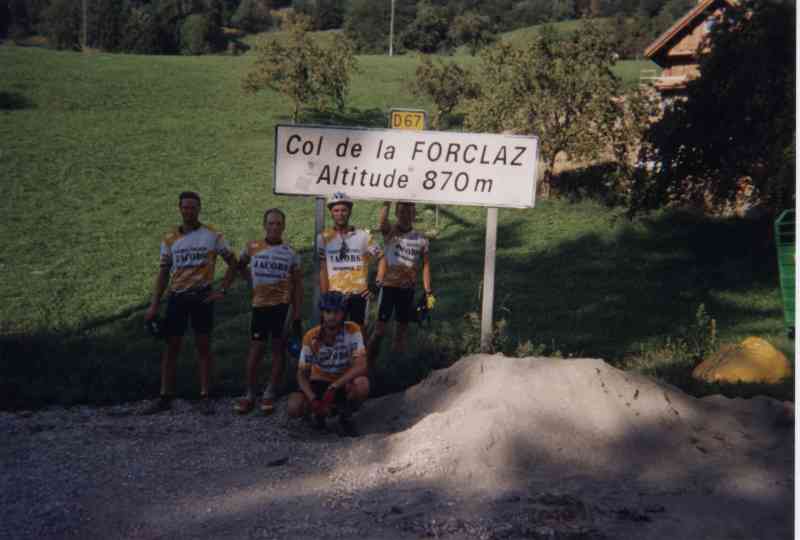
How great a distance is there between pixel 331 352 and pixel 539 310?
22.5 feet

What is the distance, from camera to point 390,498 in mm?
4766

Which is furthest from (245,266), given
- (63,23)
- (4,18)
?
(4,18)

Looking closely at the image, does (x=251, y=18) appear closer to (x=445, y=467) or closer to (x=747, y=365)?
(x=747, y=365)

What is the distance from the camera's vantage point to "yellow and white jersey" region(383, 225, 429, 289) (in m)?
8.22

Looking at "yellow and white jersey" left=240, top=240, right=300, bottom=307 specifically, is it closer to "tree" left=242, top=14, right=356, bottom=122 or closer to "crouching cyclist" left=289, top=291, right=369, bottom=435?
"crouching cyclist" left=289, top=291, right=369, bottom=435

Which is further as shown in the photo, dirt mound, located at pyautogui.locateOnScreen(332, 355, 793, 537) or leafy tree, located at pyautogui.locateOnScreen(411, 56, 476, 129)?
leafy tree, located at pyautogui.locateOnScreen(411, 56, 476, 129)

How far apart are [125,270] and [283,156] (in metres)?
8.68

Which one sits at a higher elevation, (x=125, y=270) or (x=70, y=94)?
(x=70, y=94)

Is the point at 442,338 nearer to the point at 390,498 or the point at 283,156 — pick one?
the point at 283,156

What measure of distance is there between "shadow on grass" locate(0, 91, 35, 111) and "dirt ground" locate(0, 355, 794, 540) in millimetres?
30708

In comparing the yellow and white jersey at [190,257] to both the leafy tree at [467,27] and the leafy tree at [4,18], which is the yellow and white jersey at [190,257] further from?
the leafy tree at [4,18]

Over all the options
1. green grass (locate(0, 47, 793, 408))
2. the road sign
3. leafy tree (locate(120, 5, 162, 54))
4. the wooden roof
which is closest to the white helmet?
green grass (locate(0, 47, 793, 408))

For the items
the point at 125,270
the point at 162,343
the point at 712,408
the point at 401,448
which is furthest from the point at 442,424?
the point at 125,270

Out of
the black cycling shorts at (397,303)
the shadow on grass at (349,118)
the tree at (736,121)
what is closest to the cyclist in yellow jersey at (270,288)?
the black cycling shorts at (397,303)
